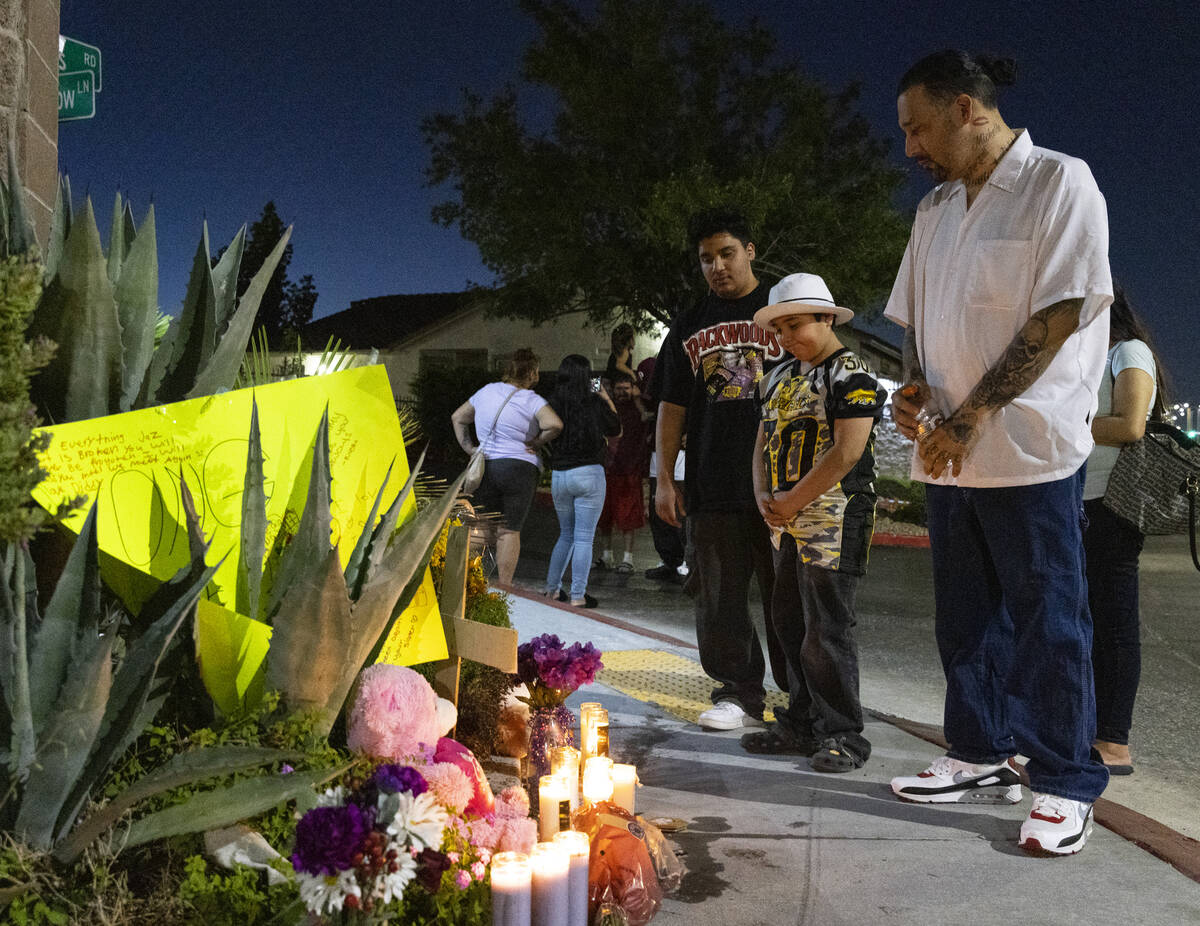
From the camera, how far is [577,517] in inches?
313

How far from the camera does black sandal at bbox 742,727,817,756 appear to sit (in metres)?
3.78

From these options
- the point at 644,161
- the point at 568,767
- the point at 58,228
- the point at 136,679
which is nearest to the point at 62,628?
the point at 136,679

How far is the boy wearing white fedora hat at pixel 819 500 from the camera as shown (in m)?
3.61

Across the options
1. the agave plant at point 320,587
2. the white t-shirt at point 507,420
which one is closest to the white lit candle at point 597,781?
the agave plant at point 320,587

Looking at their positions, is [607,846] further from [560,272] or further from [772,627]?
[560,272]

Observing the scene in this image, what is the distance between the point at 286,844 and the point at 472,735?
1044 millimetres

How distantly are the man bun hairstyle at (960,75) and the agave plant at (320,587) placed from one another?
198 cm

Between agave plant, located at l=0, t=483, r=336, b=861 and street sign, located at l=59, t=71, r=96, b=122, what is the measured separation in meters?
6.62

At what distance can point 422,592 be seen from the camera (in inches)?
94.4

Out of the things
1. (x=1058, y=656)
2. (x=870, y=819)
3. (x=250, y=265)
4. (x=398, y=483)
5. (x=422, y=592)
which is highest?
(x=250, y=265)

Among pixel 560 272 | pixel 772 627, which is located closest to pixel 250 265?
pixel 560 272

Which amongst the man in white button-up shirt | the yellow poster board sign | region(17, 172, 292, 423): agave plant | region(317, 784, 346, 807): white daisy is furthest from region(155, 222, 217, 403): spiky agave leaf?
the man in white button-up shirt

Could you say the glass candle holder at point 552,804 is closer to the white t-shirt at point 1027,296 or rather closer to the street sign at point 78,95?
the white t-shirt at point 1027,296

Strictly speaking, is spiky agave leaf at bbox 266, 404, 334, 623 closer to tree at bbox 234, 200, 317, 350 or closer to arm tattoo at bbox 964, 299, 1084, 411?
arm tattoo at bbox 964, 299, 1084, 411
